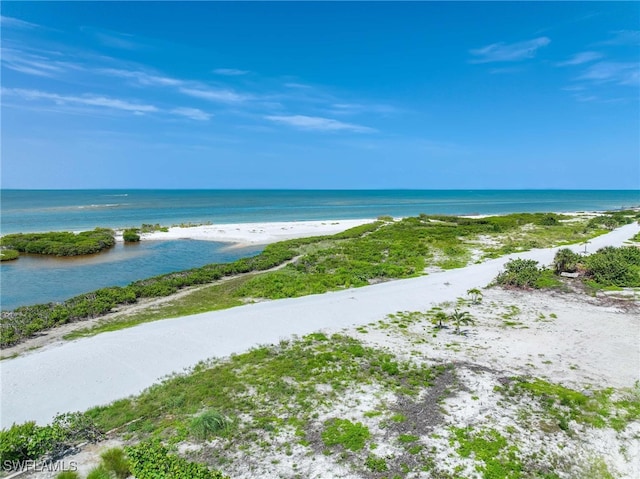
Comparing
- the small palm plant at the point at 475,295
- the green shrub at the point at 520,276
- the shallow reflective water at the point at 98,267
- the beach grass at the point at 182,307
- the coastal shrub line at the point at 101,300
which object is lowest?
the shallow reflective water at the point at 98,267

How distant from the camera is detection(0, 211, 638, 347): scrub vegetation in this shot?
65.6 feet

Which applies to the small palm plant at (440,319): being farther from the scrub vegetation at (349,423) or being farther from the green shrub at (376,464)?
the green shrub at (376,464)

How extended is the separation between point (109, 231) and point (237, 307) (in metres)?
40.4

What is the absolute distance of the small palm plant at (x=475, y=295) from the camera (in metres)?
21.2

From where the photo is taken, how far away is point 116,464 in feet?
27.0

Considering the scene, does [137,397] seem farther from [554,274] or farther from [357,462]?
[554,274]

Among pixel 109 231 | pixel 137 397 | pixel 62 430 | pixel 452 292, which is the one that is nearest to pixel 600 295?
pixel 452 292

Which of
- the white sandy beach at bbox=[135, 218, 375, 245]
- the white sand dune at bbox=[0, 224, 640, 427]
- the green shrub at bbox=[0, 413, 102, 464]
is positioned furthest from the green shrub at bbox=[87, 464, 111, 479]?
the white sandy beach at bbox=[135, 218, 375, 245]

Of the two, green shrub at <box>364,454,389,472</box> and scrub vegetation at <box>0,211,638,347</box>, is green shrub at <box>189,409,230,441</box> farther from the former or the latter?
scrub vegetation at <box>0,211,638,347</box>

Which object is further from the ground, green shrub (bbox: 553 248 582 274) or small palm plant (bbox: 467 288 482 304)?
green shrub (bbox: 553 248 582 274)

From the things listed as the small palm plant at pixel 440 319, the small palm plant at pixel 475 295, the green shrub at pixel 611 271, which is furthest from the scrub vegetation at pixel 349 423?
the green shrub at pixel 611 271

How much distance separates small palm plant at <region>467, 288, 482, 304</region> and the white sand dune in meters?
0.82

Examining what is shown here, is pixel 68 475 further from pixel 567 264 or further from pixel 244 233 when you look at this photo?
pixel 244 233

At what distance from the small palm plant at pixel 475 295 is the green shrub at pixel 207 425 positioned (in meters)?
15.7
